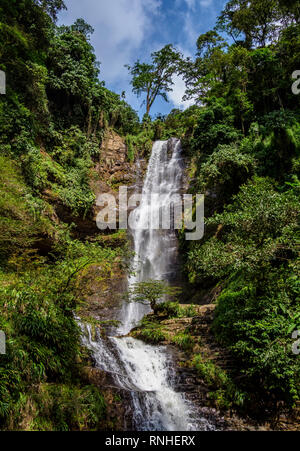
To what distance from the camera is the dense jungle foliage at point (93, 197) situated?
527 cm

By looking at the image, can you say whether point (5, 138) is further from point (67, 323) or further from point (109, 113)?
point (109, 113)

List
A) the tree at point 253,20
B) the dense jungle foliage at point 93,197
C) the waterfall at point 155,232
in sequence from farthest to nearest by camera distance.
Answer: the tree at point 253,20, the waterfall at point 155,232, the dense jungle foliage at point 93,197

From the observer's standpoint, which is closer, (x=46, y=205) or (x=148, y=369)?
(x=148, y=369)

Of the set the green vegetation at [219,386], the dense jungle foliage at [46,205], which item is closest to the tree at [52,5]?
the dense jungle foliage at [46,205]

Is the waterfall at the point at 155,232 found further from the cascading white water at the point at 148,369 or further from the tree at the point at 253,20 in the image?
the tree at the point at 253,20

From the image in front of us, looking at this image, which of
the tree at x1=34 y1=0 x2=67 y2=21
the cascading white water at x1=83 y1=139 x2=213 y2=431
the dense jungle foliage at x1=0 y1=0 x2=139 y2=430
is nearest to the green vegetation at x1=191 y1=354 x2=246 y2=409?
the cascading white water at x1=83 y1=139 x2=213 y2=431

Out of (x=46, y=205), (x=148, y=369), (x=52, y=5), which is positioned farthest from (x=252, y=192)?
(x=52, y=5)

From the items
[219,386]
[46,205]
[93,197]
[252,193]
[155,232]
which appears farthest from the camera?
[155,232]

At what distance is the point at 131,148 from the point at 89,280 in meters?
16.7

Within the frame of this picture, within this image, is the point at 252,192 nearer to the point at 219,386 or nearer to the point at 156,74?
the point at 219,386

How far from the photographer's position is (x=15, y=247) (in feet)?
25.6

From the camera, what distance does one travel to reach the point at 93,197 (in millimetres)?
16062

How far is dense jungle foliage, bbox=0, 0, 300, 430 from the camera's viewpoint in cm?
527

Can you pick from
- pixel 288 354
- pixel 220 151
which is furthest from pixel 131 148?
pixel 288 354
